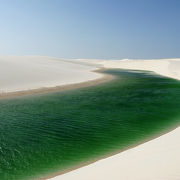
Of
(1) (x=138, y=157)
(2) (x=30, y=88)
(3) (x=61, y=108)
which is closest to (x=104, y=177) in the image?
(1) (x=138, y=157)

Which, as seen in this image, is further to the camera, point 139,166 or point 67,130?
point 67,130

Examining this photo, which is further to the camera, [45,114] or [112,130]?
[45,114]

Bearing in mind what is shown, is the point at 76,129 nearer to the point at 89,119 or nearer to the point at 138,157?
the point at 89,119

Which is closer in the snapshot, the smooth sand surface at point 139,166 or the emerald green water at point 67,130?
the smooth sand surface at point 139,166

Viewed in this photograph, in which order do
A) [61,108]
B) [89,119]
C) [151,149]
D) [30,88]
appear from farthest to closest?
[30,88] → [61,108] → [89,119] → [151,149]

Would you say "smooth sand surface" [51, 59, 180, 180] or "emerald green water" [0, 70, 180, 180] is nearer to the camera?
"smooth sand surface" [51, 59, 180, 180]

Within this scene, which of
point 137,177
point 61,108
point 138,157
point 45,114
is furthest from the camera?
point 61,108

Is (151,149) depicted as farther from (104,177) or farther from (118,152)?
(104,177)
